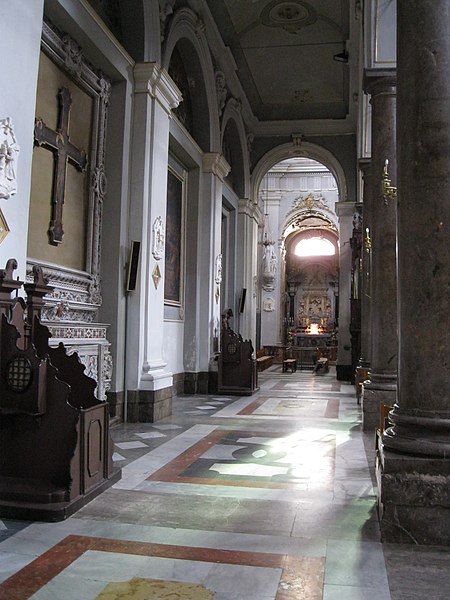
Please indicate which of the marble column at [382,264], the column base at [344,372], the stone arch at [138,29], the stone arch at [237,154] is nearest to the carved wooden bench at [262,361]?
the column base at [344,372]

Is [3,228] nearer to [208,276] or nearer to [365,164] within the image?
[208,276]

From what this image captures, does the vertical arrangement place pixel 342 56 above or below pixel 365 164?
above

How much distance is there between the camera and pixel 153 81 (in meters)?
8.57

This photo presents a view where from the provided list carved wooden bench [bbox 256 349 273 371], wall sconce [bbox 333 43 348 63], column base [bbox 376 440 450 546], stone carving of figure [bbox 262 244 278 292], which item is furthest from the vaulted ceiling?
column base [bbox 376 440 450 546]

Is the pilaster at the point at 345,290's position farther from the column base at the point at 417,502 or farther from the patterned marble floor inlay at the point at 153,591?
the patterned marble floor inlay at the point at 153,591

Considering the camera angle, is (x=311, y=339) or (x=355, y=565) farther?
(x=311, y=339)

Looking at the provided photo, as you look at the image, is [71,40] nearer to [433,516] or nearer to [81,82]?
[81,82]

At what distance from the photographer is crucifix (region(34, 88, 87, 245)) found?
6.75 m

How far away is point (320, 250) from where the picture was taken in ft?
132

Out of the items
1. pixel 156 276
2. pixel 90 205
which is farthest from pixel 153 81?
pixel 156 276

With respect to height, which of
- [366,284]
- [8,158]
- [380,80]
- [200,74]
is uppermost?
[200,74]

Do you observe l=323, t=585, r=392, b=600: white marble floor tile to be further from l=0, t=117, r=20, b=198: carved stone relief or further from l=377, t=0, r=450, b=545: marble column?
l=0, t=117, r=20, b=198: carved stone relief

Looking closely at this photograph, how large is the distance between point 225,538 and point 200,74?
35.5ft

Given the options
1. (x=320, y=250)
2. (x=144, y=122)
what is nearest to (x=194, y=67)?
(x=144, y=122)
